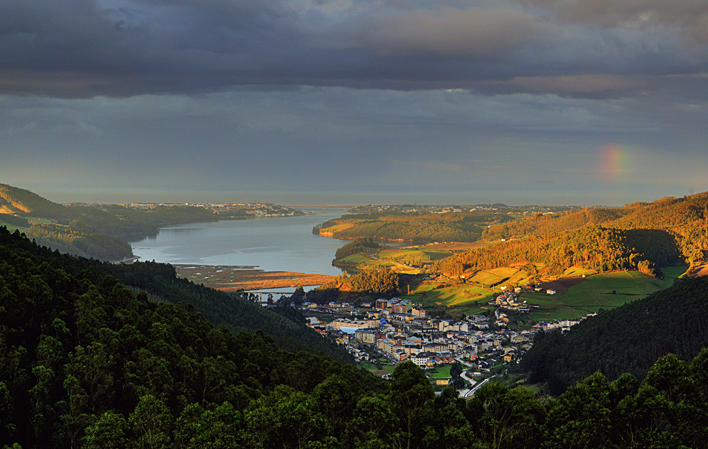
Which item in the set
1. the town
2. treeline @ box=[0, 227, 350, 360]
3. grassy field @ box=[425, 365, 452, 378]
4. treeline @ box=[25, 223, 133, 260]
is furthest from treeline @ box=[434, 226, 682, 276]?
treeline @ box=[25, 223, 133, 260]

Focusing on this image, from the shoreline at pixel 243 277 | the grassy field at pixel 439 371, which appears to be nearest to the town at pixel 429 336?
the grassy field at pixel 439 371

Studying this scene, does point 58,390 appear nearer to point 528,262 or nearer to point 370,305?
point 370,305

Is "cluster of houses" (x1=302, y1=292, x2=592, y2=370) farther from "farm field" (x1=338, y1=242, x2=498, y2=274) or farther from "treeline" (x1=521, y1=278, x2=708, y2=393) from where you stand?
"farm field" (x1=338, y1=242, x2=498, y2=274)

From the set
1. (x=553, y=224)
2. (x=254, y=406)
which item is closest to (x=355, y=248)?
(x=553, y=224)

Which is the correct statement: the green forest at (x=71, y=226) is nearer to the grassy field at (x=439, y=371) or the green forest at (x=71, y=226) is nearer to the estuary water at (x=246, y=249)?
the estuary water at (x=246, y=249)

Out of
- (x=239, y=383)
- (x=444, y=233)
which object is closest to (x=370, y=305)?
(x=239, y=383)
